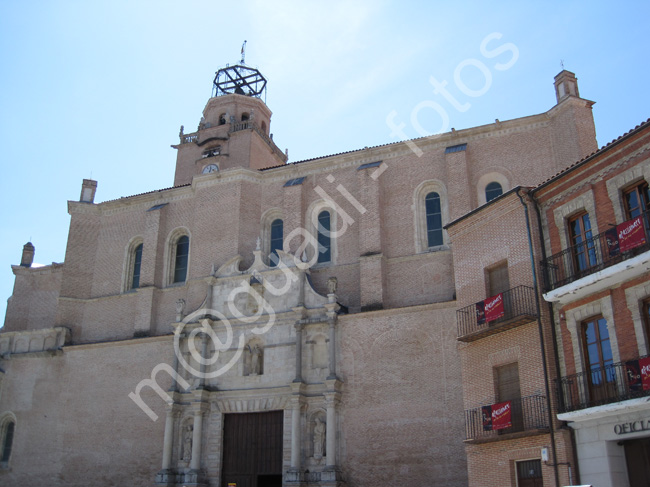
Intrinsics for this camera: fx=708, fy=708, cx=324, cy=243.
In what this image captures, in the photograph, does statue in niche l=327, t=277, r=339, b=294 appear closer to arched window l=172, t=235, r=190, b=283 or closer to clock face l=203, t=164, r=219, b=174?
arched window l=172, t=235, r=190, b=283

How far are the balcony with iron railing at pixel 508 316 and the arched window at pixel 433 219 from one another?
26.2 ft

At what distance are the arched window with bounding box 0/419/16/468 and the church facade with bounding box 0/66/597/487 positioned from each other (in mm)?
84

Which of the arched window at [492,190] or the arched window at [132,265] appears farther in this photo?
the arched window at [132,265]

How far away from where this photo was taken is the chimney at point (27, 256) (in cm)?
3634

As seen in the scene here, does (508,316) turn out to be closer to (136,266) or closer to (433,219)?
(433,219)

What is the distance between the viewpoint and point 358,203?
95.5 ft

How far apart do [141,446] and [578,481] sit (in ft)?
58.9

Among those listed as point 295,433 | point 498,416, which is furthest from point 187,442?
point 498,416

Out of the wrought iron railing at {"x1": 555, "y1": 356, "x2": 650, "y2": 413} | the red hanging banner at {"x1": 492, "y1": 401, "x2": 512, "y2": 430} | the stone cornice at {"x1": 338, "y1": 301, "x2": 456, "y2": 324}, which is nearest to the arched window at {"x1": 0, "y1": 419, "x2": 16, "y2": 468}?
the stone cornice at {"x1": 338, "y1": 301, "x2": 456, "y2": 324}

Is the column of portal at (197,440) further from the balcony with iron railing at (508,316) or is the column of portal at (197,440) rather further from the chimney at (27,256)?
the chimney at (27,256)

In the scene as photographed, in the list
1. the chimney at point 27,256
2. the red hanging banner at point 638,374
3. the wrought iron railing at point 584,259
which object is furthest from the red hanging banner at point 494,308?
the chimney at point 27,256

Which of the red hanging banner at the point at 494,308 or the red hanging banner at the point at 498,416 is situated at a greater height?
the red hanging banner at the point at 494,308

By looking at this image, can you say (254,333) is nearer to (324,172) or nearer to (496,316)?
(324,172)

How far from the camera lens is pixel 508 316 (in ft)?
60.6
